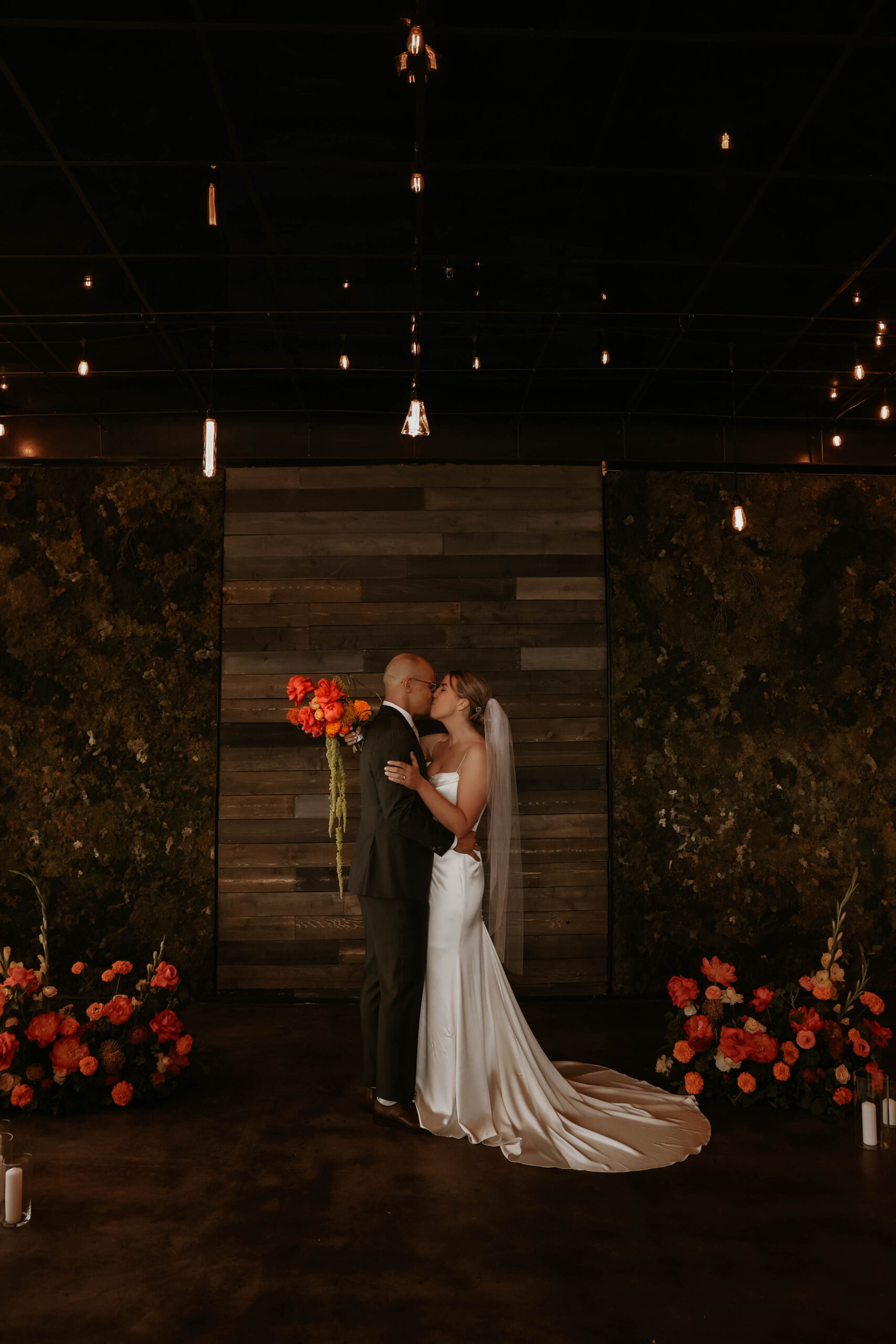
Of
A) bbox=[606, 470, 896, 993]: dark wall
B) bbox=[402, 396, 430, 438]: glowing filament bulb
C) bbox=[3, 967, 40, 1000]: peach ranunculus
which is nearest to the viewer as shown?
bbox=[402, 396, 430, 438]: glowing filament bulb

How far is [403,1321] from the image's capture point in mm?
2508

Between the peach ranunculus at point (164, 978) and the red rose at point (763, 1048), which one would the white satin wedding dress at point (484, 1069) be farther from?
the peach ranunculus at point (164, 978)

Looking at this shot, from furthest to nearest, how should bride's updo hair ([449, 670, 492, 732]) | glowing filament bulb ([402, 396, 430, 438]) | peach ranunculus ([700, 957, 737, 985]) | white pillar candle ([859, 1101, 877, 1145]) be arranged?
peach ranunculus ([700, 957, 737, 985]), bride's updo hair ([449, 670, 492, 732]), white pillar candle ([859, 1101, 877, 1145]), glowing filament bulb ([402, 396, 430, 438])

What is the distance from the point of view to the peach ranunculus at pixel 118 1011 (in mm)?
4043

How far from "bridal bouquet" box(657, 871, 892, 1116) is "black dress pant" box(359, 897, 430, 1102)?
1.20 m

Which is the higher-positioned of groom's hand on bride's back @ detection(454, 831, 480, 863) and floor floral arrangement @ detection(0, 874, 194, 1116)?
groom's hand on bride's back @ detection(454, 831, 480, 863)

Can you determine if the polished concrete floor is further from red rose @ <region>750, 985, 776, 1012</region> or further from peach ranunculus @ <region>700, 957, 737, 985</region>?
peach ranunculus @ <region>700, 957, 737, 985</region>

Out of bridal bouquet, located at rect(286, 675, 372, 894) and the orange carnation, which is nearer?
the orange carnation

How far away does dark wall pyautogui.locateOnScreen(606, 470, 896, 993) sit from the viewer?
594cm

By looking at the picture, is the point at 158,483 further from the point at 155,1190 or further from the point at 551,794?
the point at 155,1190

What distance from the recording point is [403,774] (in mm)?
3889

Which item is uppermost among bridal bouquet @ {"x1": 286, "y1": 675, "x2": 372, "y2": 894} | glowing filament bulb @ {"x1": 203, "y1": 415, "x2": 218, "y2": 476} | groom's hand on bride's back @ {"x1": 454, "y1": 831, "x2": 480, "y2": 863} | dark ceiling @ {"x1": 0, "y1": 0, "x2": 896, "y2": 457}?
dark ceiling @ {"x1": 0, "y1": 0, "x2": 896, "y2": 457}

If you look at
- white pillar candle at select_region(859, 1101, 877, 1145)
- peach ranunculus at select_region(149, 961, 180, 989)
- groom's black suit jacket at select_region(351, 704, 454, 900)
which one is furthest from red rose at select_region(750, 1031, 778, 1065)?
peach ranunculus at select_region(149, 961, 180, 989)

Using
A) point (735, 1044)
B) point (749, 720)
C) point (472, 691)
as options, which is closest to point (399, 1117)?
point (735, 1044)
